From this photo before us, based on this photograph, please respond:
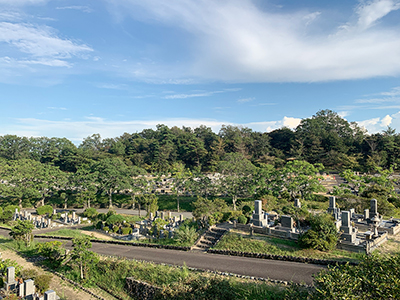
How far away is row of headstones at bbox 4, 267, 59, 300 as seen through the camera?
40.2ft

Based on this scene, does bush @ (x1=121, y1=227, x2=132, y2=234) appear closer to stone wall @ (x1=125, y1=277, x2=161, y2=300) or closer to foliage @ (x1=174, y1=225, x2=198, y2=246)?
foliage @ (x1=174, y1=225, x2=198, y2=246)

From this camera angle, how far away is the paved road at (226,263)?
1471 cm

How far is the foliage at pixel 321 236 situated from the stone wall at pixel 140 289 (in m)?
10.6

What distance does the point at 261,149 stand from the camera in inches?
3036

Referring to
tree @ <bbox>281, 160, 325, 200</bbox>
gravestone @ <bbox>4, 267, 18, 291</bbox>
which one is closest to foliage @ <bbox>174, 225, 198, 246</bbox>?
gravestone @ <bbox>4, 267, 18, 291</bbox>

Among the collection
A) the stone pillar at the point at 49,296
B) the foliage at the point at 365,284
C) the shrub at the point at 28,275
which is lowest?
the shrub at the point at 28,275

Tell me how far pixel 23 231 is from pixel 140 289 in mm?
14368

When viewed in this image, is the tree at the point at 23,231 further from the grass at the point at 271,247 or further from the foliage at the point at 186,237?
the grass at the point at 271,247

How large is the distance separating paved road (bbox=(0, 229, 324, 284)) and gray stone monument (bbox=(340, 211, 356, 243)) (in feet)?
16.0

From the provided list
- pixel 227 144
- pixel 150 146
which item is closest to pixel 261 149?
pixel 227 144

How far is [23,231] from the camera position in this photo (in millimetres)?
22125

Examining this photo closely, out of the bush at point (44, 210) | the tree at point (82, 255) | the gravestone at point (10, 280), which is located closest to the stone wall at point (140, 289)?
the tree at point (82, 255)

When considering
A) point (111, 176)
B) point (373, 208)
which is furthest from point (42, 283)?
point (111, 176)

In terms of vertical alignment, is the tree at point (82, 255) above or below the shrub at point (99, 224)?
above
